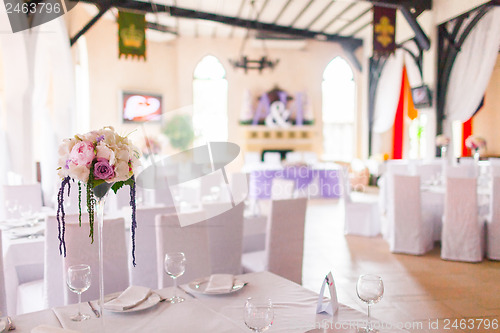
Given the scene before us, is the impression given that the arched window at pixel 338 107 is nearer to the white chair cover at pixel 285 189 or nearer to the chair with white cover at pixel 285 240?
the white chair cover at pixel 285 189

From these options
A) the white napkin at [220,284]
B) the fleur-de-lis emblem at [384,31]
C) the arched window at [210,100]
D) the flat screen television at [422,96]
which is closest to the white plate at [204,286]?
the white napkin at [220,284]

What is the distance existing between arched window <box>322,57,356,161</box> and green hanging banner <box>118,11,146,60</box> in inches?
277

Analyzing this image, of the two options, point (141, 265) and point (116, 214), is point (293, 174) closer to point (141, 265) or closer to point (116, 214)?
point (116, 214)

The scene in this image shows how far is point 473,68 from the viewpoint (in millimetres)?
7926

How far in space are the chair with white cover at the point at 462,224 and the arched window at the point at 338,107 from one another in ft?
26.7

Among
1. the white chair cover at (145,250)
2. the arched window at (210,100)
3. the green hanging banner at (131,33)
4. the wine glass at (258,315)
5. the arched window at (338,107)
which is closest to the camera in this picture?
the wine glass at (258,315)

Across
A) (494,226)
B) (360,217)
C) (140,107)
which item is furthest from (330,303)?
(140,107)

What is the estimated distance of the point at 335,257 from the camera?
4992mm

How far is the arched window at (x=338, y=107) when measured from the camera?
12.9m

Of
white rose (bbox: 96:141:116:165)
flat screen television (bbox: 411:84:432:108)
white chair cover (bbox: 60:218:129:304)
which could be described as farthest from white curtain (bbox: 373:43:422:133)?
white rose (bbox: 96:141:116:165)

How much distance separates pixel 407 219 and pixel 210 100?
27.5 feet

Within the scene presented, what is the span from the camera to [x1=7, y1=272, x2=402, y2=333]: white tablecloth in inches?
60.0

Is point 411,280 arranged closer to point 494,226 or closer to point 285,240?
point 494,226

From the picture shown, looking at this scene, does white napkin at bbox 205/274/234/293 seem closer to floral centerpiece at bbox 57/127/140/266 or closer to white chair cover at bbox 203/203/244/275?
floral centerpiece at bbox 57/127/140/266
